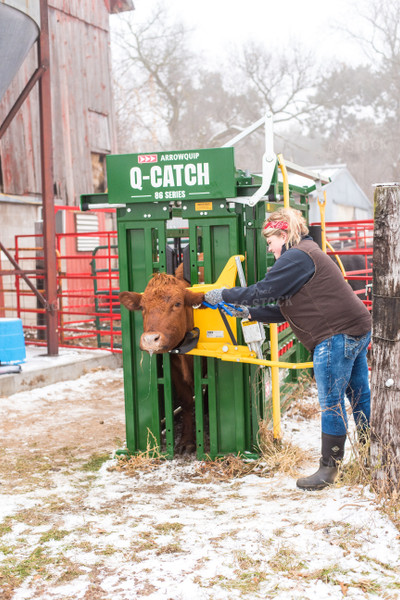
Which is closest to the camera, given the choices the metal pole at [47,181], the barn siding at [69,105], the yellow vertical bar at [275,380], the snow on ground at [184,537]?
the snow on ground at [184,537]

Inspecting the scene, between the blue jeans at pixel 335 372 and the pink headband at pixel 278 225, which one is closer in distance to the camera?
the blue jeans at pixel 335 372

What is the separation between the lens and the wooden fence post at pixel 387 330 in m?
3.91

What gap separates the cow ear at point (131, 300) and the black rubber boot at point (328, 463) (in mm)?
1661

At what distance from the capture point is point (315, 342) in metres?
4.41

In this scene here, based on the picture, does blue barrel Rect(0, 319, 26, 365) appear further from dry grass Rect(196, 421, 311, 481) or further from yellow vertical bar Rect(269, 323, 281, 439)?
yellow vertical bar Rect(269, 323, 281, 439)

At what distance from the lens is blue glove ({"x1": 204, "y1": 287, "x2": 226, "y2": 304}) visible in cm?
462

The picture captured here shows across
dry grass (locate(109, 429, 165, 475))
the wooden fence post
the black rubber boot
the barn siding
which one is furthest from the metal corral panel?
the black rubber boot

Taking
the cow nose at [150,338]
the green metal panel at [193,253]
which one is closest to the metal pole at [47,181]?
the green metal panel at [193,253]

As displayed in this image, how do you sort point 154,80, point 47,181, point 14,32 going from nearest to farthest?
point 14,32 → point 47,181 → point 154,80

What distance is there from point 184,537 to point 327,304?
5.68 feet

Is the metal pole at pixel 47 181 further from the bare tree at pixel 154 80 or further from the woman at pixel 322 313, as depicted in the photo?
the bare tree at pixel 154 80

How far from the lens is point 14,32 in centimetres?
823

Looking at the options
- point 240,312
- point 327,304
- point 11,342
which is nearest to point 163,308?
point 240,312

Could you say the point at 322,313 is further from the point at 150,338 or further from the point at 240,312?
the point at 150,338
